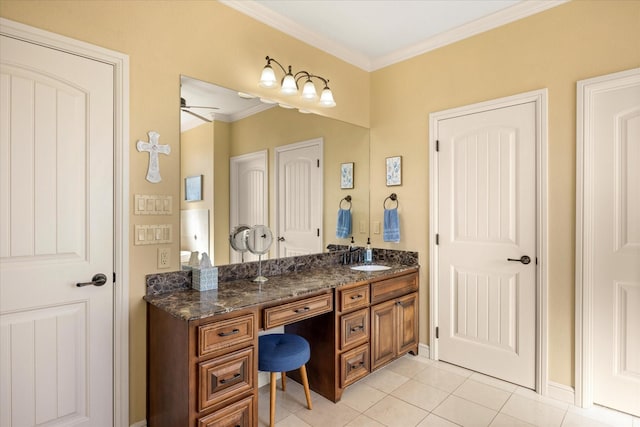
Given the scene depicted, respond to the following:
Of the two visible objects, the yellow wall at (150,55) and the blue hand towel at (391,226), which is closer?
the yellow wall at (150,55)

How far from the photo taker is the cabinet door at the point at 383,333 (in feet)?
8.35

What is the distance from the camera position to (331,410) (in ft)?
7.34

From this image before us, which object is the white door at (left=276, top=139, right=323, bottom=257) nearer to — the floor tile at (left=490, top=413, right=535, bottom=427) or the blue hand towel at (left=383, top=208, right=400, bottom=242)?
the blue hand towel at (left=383, top=208, right=400, bottom=242)

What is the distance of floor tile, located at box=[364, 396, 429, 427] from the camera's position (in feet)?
6.91

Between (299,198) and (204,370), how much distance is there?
1.55 meters

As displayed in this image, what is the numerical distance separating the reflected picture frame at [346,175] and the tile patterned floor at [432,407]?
161 cm

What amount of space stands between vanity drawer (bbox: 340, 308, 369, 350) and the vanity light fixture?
168 centimetres

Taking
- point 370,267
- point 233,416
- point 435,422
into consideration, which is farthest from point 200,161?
point 435,422

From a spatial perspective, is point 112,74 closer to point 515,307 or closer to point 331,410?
point 331,410

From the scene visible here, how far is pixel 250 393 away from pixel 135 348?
0.71 metres

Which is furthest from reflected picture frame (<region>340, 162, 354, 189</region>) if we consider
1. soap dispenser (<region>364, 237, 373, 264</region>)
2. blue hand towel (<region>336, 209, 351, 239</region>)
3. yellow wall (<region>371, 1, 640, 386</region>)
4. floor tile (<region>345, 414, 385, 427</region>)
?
floor tile (<region>345, 414, 385, 427</region>)

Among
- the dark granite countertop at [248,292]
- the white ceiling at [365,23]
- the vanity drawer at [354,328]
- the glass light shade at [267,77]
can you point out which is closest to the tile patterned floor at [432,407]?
the vanity drawer at [354,328]

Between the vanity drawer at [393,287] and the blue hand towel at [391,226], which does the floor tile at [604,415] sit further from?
the blue hand towel at [391,226]

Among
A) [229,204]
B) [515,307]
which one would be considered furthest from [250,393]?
[515,307]
